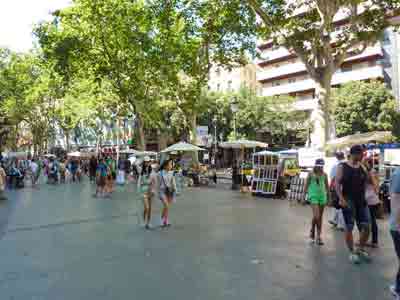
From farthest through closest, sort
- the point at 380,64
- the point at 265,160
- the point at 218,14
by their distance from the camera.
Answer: the point at 380,64 → the point at 218,14 → the point at 265,160

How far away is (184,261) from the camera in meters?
6.66

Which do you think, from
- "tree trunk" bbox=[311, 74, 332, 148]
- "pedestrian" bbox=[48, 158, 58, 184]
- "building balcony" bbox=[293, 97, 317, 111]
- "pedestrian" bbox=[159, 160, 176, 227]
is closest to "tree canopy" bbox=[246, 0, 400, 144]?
"tree trunk" bbox=[311, 74, 332, 148]

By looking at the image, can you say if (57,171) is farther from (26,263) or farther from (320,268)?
(320,268)

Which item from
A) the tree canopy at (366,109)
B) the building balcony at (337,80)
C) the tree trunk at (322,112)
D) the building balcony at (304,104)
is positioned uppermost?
the building balcony at (337,80)

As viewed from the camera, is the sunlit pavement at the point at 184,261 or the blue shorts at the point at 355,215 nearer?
the sunlit pavement at the point at 184,261

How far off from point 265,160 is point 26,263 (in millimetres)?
12505

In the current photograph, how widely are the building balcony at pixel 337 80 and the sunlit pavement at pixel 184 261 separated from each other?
120ft

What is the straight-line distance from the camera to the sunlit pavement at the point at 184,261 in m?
5.21

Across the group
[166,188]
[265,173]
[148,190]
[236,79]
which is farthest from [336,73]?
[148,190]

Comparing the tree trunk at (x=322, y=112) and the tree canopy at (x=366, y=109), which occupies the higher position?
the tree canopy at (x=366, y=109)

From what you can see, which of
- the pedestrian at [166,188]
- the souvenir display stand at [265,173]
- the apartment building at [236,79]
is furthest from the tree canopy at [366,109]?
the pedestrian at [166,188]

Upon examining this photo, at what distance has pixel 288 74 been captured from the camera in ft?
174

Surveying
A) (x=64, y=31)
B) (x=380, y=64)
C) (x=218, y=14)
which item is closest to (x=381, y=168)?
(x=218, y=14)

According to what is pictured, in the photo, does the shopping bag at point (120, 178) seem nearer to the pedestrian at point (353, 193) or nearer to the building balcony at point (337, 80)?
the pedestrian at point (353, 193)
